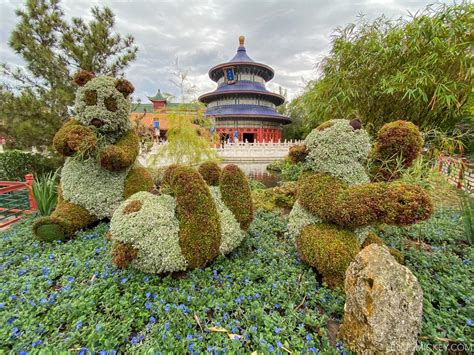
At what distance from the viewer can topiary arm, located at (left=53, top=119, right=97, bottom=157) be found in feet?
9.59

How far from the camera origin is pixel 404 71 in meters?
3.85

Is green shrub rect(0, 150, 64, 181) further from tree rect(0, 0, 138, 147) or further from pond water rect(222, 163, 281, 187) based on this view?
pond water rect(222, 163, 281, 187)

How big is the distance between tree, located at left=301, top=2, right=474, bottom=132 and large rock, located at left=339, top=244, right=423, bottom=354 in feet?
11.3

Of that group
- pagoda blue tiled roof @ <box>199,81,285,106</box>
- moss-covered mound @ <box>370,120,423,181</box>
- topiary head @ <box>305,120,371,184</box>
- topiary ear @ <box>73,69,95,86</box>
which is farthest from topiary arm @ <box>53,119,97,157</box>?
pagoda blue tiled roof @ <box>199,81,285,106</box>

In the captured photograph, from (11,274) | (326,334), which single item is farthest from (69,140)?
(326,334)

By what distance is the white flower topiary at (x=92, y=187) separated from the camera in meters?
3.16

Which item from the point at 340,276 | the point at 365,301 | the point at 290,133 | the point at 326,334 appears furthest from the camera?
the point at 290,133

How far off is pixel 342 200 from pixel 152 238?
1.89 m

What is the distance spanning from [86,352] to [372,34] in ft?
20.8

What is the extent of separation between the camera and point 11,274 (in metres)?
2.23

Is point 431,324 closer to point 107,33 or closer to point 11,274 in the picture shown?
point 11,274

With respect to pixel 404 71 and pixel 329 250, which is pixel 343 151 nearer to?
pixel 329 250

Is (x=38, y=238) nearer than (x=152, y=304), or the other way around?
(x=152, y=304)

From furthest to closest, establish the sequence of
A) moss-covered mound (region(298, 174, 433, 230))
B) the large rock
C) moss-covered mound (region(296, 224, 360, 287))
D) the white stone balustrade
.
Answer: the white stone balustrade
moss-covered mound (region(296, 224, 360, 287))
moss-covered mound (region(298, 174, 433, 230))
the large rock
